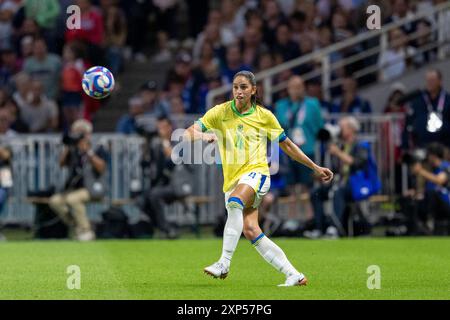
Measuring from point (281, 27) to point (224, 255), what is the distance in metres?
13.9

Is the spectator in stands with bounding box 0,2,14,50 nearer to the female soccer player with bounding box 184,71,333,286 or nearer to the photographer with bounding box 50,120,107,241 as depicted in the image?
the photographer with bounding box 50,120,107,241

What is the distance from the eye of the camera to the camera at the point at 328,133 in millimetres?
22297

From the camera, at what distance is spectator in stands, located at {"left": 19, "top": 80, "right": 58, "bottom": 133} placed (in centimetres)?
2592

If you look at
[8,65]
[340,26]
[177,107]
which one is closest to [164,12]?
[8,65]

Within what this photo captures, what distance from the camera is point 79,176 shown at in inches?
901

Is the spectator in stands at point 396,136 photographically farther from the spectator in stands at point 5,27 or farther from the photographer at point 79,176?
the spectator in stands at point 5,27

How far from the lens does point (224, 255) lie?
13516 mm

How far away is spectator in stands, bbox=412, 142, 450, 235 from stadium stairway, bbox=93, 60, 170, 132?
847cm

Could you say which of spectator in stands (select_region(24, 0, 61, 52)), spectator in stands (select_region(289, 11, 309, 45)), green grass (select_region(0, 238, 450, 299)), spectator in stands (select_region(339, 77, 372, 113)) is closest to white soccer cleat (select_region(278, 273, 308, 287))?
green grass (select_region(0, 238, 450, 299))

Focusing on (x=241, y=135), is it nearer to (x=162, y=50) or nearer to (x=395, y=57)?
(x=395, y=57)

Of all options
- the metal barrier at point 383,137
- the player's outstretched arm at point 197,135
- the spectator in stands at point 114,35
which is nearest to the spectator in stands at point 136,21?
the spectator in stands at point 114,35

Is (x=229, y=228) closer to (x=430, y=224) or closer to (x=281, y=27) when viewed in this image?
(x=430, y=224)

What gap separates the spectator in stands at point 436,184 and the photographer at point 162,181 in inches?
166

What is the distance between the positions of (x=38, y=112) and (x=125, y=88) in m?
3.31
